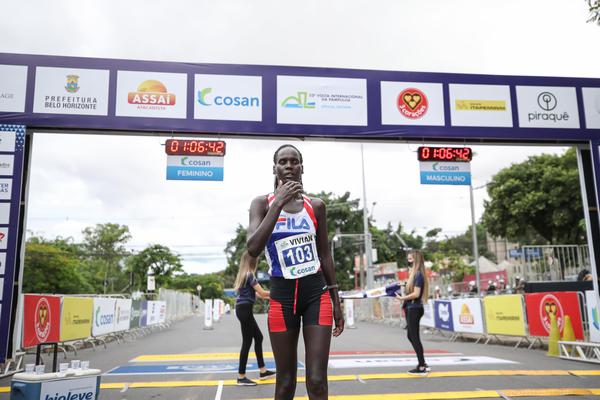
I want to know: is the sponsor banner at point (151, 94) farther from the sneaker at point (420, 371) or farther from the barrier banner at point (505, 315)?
the barrier banner at point (505, 315)

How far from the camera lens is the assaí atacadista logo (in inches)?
328

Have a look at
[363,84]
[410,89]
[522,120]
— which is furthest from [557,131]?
[363,84]

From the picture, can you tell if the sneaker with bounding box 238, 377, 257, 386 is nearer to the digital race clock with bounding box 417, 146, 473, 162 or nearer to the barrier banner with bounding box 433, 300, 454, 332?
the digital race clock with bounding box 417, 146, 473, 162

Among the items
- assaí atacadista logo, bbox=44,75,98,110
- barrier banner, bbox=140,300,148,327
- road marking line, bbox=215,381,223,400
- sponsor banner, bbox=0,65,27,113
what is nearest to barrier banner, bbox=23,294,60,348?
sponsor banner, bbox=0,65,27,113

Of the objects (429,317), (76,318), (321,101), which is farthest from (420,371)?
(429,317)

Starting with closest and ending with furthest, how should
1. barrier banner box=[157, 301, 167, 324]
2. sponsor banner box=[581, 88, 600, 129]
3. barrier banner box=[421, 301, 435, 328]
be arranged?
sponsor banner box=[581, 88, 600, 129] < barrier banner box=[421, 301, 435, 328] < barrier banner box=[157, 301, 167, 324]

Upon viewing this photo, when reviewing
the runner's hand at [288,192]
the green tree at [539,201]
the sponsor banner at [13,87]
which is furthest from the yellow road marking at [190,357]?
the green tree at [539,201]

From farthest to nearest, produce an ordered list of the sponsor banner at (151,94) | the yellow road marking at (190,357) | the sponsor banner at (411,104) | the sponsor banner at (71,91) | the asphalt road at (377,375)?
the yellow road marking at (190,357) < the sponsor banner at (411,104) < the sponsor banner at (151,94) < the sponsor banner at (71,91) < the asphalt road at (377,375)

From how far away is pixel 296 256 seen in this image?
3232 mm

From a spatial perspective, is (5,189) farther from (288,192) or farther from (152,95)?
(288,192)

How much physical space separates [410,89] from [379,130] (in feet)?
3.09

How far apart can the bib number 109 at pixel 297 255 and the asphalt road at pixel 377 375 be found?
3203 millimetres

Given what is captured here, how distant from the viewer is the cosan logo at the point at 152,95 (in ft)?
28.1

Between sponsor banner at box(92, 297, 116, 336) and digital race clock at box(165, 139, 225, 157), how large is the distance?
19.0 ft
